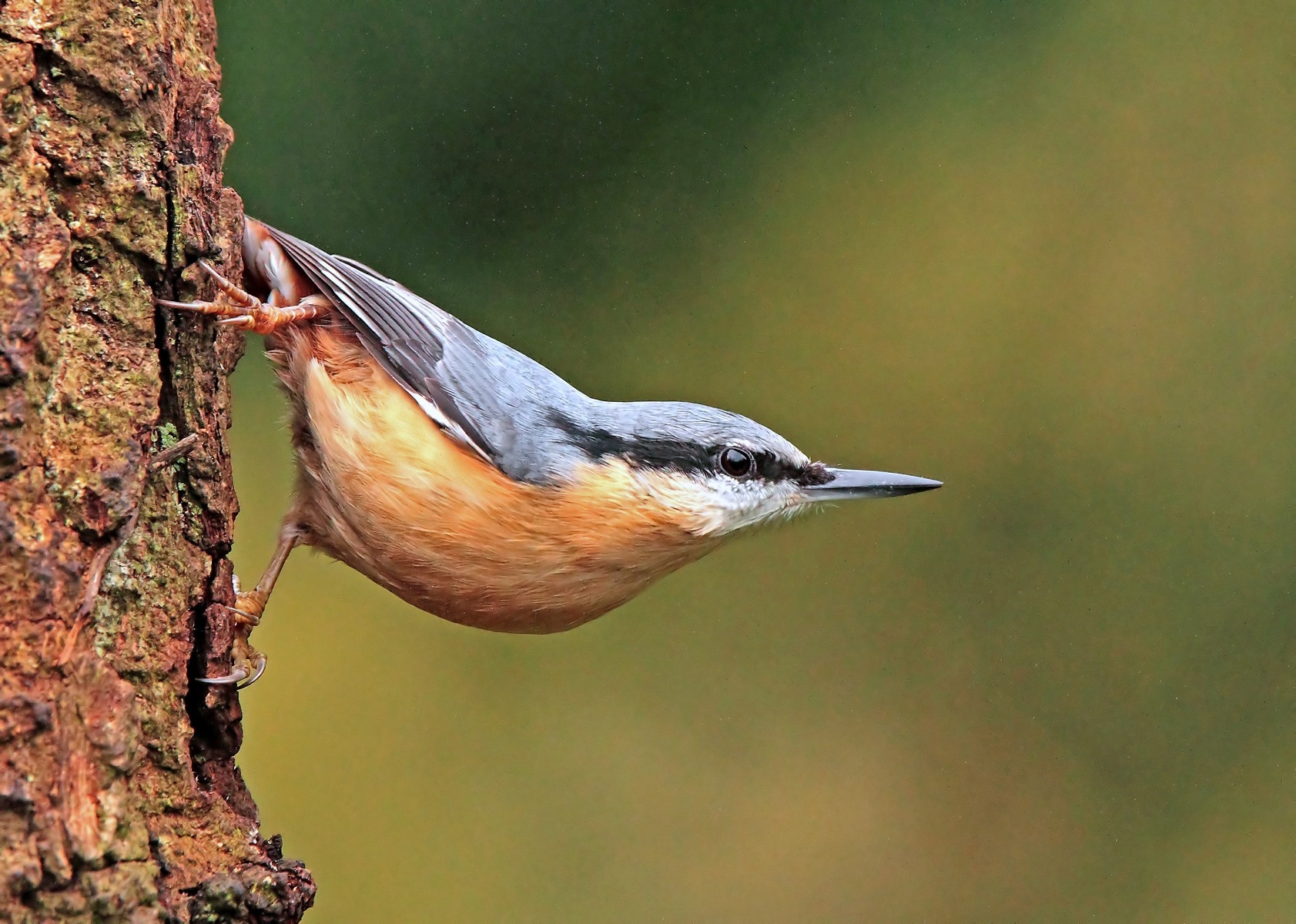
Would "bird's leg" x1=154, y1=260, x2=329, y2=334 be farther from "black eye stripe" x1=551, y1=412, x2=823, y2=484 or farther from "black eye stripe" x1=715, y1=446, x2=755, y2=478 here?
"black eye stripe" x1=715, y1=446, x2=755, y2=478

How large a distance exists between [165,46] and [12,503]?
575mm

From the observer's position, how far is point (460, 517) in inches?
69.1

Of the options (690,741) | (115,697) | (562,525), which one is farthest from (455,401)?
(690,741)

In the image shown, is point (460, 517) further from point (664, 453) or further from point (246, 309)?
point (246, 309)

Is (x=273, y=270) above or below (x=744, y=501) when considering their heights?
above

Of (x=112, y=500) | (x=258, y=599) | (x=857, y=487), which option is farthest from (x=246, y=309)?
(x=857, y=487)

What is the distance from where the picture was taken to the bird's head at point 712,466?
6.13ft

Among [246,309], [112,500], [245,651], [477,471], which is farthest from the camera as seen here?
[477,471]

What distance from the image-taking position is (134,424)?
1.17 meters

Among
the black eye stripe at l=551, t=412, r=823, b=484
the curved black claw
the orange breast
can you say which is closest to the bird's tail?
the orange breast

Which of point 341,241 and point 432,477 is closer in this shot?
point 432,477

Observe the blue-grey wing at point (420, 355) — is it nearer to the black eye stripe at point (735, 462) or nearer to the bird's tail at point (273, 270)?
the bird's tail at point (273, 270)

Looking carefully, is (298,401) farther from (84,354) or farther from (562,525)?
(84,354)

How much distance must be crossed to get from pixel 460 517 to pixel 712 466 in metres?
0.44
